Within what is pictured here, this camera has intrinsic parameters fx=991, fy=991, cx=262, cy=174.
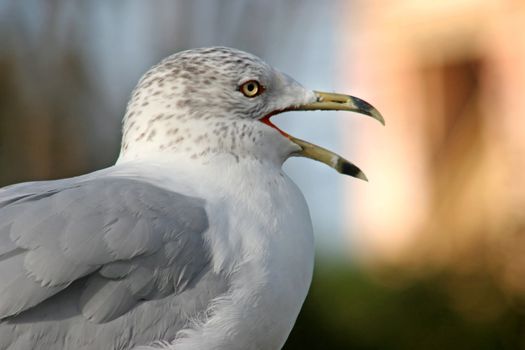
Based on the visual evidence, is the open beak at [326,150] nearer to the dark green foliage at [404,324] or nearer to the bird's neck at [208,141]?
the bird's neck at [208,141]

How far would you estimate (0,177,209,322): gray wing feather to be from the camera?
2072 mm

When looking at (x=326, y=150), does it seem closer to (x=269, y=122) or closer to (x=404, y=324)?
(x=269, y=122)

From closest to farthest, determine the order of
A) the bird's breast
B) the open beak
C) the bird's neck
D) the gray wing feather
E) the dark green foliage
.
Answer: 1. the gray wing feather
2. the bird's breast
3. the bird's neck
4. the open beak
5. the dark green foliage

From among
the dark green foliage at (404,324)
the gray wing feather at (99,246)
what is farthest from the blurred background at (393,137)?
the gray wing feather at (99,246)

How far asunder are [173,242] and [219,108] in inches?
18.7

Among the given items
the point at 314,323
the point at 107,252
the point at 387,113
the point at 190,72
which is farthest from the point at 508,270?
the point at 387,113

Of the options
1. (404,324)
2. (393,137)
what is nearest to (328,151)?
(404,324)

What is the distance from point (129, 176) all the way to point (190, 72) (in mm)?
367

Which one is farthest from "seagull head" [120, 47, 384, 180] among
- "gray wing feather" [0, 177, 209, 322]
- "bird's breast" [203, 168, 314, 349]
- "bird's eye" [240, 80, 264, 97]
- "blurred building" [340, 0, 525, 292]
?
"blurred building" [340, 0, 525, 292]

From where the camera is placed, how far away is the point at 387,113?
898 centimetres

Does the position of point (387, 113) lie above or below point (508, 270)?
below

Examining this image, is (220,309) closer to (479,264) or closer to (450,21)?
(479,264)

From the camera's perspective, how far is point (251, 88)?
8.44ft

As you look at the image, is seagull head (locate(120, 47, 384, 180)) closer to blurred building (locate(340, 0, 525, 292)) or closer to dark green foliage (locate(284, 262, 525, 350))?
dark green foliage (locate(284, 262, 525, 350))
